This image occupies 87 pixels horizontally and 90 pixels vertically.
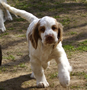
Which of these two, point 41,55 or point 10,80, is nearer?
point 41,55

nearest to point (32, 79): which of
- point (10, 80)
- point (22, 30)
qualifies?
point (10, 80)

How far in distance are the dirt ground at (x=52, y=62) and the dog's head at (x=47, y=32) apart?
0.93 metres

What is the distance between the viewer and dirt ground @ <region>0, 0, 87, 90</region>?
4.33m

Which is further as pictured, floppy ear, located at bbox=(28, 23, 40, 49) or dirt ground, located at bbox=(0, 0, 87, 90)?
dirt ground, located at bbox=(0, 0, 87, 90)

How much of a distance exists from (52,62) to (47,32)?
6.83 ft

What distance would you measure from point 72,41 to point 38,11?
4077mm

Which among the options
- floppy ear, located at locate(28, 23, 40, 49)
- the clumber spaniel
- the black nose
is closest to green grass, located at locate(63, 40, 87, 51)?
the clumber spaniel

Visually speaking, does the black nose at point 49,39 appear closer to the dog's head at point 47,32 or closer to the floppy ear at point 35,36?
the dog's head at point 47,32

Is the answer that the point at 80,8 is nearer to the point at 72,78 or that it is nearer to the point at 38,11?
the point at 38,11

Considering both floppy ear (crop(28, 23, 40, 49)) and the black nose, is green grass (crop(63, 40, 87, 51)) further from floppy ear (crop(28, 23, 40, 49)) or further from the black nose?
the black nose

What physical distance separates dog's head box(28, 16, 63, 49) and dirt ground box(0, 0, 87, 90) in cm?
93

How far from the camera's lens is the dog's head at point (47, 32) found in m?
3.49

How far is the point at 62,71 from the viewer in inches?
144

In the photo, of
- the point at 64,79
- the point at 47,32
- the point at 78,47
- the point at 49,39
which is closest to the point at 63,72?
the point at 64,79
